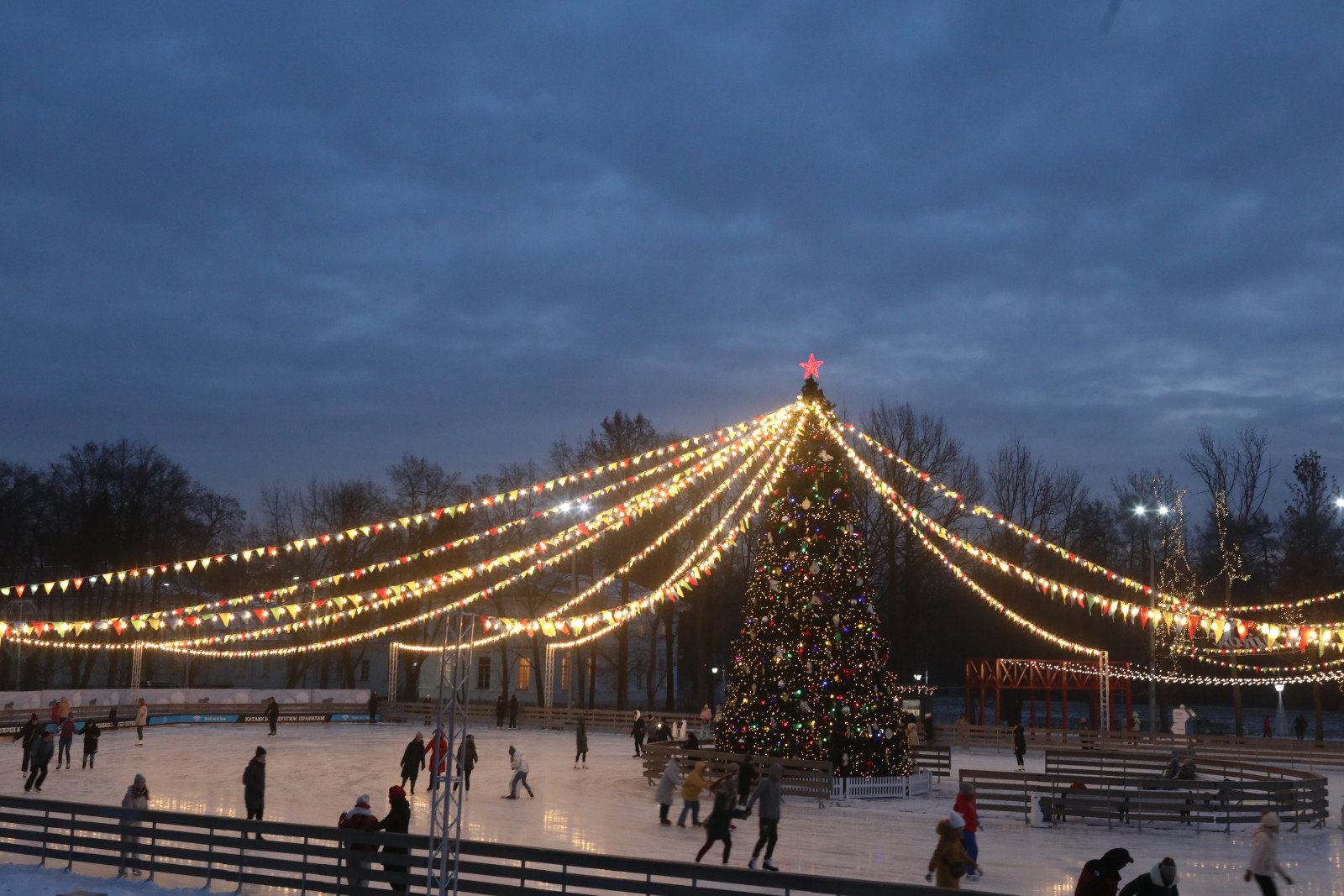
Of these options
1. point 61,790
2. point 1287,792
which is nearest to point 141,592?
point 61,790

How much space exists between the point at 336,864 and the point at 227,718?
3635cm

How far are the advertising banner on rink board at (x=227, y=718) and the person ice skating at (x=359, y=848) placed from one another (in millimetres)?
33049

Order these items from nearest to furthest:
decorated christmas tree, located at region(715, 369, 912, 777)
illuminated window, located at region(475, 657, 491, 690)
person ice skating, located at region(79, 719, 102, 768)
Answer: decorated christmas tree, located at region(715, 369, 912, 777), person ice skating, located at region(79, 719, 102, 768), illuminated window, located at region(475, 657, 491, 690)

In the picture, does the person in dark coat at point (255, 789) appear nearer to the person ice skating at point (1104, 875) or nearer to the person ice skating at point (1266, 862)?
the person ice skating at point (1104, 875)

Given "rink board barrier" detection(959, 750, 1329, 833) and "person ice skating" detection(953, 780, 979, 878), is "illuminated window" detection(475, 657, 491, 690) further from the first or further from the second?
"person ice skating" detection(953, 780, 979, 878)

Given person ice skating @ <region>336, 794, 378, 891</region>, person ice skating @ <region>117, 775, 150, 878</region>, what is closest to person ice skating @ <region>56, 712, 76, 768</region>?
person ice skating @ <region>117, 775, 150, 878</region>

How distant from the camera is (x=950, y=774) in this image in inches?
1167

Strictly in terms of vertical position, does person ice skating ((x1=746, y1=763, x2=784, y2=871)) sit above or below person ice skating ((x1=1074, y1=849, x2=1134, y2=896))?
below

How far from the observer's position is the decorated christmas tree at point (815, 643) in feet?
76.4

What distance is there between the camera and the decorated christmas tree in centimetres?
2330

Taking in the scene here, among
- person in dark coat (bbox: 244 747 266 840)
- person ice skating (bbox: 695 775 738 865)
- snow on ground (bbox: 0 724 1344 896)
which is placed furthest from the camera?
person in dark coat (bbox: 244 747 266 840)

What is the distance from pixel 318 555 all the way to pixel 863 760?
149 ft

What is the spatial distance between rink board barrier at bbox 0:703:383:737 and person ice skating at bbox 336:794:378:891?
2973 cm

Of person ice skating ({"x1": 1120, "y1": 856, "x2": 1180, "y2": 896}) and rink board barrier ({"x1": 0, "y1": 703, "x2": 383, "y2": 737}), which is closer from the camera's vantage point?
person ice skating ({"x1": 1120, "y1": 856, "x2": 1180, "y2": 896})
